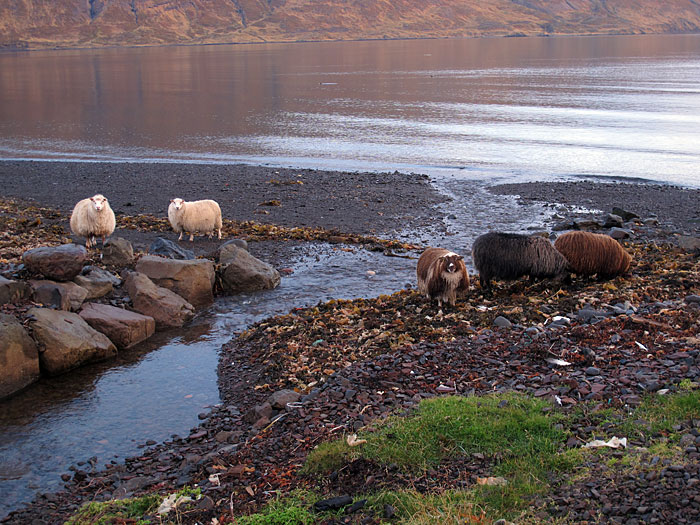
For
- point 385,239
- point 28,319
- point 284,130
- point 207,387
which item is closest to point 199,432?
point 207,387

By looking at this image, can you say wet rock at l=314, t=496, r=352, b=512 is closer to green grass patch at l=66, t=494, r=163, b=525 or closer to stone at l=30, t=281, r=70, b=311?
green grass patch at l=66, t=494, r=163, b=525

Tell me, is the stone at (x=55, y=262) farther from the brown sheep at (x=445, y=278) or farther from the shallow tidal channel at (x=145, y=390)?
the brown sheep at (x=445, y=278)

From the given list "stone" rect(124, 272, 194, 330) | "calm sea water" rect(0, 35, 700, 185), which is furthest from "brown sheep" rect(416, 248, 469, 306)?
"calm sea water" rect(0, 35, 700, 185)

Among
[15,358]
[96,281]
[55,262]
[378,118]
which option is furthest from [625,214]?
[378,118]

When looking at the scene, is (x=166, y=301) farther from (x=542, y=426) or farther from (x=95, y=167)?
(x=95, y=167)

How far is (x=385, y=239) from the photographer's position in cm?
1802

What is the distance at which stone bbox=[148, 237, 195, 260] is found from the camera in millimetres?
15445

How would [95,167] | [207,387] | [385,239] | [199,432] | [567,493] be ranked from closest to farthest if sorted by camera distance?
[567,493] → [199,432] → [207,387] → [385,239] → [95,167]

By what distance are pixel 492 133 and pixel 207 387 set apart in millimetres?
34940

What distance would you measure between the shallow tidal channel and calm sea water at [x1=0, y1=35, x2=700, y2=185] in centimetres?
1519

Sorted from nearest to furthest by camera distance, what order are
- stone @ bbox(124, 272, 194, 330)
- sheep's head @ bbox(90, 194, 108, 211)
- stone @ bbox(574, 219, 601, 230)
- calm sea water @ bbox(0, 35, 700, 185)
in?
1. stone @ bbox(124, 272, 194, 330)
2. sheep's head @ bbox(90, 194, 108, 211)
3. stone @ bbox(574, 219, 601, 230)
4. calm sea water @ bbox(0, 35, 700, 185)

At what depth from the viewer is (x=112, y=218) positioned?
16.3 m

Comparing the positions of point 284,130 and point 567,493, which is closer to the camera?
point 567,493

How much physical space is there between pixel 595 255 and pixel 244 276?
7.23 m
